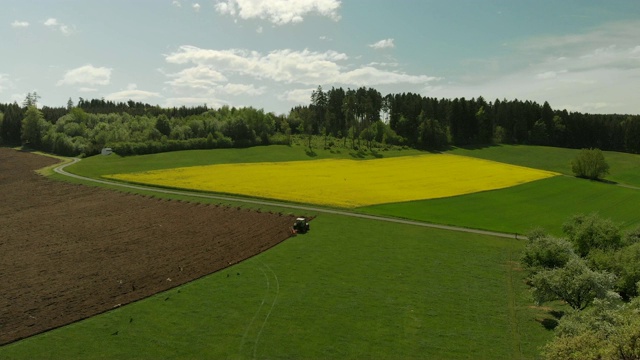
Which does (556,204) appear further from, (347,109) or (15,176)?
(15,176)

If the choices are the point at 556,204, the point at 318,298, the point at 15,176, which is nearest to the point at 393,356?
the point at 318,298

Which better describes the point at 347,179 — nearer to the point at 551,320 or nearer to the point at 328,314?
the point at 328,314

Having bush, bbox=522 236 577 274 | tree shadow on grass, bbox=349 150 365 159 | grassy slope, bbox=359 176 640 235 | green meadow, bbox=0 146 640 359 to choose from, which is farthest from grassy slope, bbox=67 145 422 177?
bush, bbox=522 236 577 274

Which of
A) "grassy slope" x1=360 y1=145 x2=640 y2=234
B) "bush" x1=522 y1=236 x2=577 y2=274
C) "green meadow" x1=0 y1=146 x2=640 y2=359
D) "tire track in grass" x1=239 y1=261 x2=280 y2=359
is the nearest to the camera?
"green meadow" x1=0 y1=146 x2=640 y2=359

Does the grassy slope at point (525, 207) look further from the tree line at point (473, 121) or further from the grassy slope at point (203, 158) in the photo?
the tree line at point (473, 121)

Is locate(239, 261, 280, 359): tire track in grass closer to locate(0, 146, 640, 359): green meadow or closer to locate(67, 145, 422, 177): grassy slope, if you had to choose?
locate(0, 146, 640, 359): green meadow

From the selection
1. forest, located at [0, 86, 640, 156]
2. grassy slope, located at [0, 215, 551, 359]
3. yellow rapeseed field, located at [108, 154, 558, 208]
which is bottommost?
grassy slope, located at [0, 215, 551, 359]

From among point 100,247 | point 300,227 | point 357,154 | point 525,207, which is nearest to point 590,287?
point 300,227

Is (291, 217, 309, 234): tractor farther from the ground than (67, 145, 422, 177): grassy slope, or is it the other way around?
(67, 145, 422, 177): grassy slope
